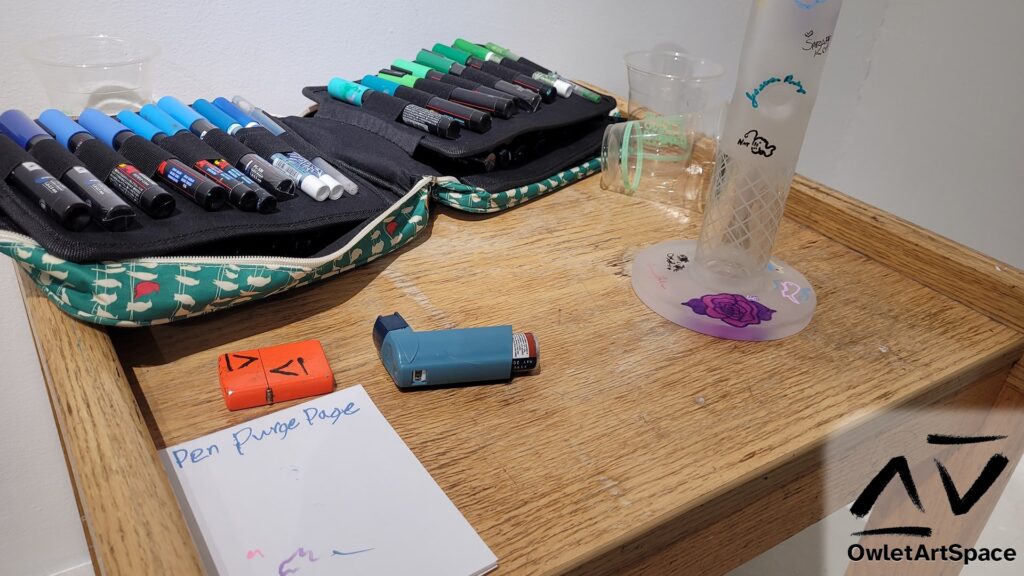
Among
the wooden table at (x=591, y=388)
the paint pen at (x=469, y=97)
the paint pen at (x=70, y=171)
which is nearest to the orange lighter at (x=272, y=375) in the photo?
the wooden table at (x=591, y=388)

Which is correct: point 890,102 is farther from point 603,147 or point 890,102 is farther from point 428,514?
point 428,514

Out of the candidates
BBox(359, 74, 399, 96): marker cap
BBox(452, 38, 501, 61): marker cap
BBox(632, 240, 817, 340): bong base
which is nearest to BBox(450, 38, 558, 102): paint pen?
BBox(452, 38, 501, 61): marker cap

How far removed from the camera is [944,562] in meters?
0.70

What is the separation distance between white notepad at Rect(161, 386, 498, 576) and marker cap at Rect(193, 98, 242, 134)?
12.6 inches

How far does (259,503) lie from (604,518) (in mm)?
189

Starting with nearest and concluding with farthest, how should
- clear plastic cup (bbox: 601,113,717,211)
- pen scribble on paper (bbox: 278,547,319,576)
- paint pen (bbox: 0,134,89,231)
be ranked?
pen scribble on paper (bbox: 278,547,319,576) < paint pen (bbox: 0,134,89,231) < clear plastic cup (bbox: 601,113,717,211)

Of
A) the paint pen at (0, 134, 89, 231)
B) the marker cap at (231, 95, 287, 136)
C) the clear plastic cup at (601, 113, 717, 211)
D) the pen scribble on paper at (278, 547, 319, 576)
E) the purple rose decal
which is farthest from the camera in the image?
the clear plastic cup at (601, 113, 717, 211)

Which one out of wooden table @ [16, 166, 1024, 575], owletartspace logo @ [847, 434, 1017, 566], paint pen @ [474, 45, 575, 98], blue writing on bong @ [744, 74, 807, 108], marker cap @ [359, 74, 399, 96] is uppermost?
blue writing on bong @ [744, 74, 807, 108]

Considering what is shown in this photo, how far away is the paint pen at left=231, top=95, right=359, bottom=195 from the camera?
61 cm

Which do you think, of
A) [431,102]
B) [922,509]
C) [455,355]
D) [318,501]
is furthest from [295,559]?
[922,509]

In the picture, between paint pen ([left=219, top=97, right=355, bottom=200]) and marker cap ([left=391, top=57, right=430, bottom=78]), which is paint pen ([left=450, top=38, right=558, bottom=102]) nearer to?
marker cap ([left=391, top=57, right=430, bottom=78])

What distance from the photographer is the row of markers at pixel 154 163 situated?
479mm

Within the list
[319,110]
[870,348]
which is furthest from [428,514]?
[319,110]

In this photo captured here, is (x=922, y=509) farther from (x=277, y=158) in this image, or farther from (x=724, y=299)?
(x=277, y=158)
